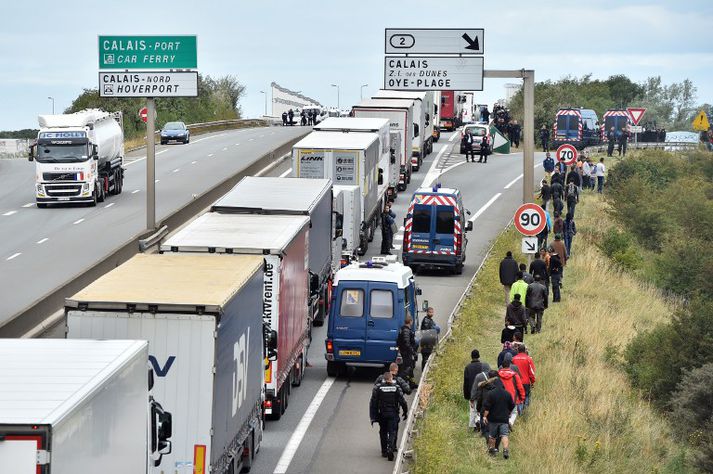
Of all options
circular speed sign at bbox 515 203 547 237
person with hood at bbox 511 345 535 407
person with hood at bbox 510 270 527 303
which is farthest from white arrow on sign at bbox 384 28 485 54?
person with hood at bbox 511 345 535 407

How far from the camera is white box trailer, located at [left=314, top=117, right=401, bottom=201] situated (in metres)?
44.9

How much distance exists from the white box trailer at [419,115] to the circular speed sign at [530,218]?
1161 inches

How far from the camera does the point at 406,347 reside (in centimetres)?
2486

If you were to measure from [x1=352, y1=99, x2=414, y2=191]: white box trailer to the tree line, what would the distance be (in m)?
23.0

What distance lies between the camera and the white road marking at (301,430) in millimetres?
20500

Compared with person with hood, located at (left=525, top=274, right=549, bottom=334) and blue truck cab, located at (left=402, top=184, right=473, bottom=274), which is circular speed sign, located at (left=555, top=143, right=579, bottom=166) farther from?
person with hood, located at (left=525, top=274, right=549, bottom=334)

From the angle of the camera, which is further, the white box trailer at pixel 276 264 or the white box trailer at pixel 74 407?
the white box trailer at pixel 276 264

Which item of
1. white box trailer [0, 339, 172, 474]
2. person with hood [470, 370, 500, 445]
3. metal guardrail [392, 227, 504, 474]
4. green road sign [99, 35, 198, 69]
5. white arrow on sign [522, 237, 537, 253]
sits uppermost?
green road sign [99, 35, 198, 69]

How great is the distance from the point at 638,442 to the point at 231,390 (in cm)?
935

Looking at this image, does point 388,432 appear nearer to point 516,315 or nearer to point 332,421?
point 332,421

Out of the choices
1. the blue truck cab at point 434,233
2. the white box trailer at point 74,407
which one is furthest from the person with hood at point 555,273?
the white box trailer at point 74,407

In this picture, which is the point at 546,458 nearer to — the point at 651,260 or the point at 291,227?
the point at 291,227

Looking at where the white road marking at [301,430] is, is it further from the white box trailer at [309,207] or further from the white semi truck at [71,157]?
the white semi truck at [71,157]

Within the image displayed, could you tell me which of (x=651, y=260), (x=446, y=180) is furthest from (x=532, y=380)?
(x=446, y=180)
